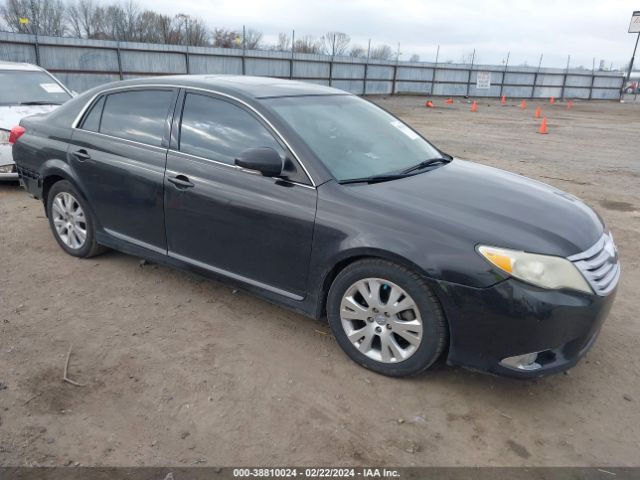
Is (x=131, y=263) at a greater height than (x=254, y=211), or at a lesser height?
lesser

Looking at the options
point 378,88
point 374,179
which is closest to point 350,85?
point 378,88

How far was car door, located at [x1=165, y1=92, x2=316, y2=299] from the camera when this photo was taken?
3.27 metres

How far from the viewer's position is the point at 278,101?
3631mm

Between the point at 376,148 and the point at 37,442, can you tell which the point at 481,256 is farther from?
the point at 37,442

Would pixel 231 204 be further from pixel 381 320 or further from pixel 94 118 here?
pixel 94 118

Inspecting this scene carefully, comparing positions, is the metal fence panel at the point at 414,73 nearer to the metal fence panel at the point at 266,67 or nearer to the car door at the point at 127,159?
the metal fence panel at the point at 266,67

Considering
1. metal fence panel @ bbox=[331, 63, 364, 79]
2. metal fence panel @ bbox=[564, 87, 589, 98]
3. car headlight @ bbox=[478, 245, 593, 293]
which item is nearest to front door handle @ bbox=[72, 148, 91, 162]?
car headlight @ bbox=[478, 245, 593, 293]

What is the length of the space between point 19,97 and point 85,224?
422cm

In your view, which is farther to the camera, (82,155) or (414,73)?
(414,73)

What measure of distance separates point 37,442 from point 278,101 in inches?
99.2

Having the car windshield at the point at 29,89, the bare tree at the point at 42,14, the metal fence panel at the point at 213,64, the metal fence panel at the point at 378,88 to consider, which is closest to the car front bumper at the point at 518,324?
the car windshield at the point at 29,89

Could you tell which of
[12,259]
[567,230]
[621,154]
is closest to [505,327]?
[567,230]

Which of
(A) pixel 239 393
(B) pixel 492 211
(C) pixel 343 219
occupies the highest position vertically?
(B) pixel 492 211

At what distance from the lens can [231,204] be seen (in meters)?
3.46
